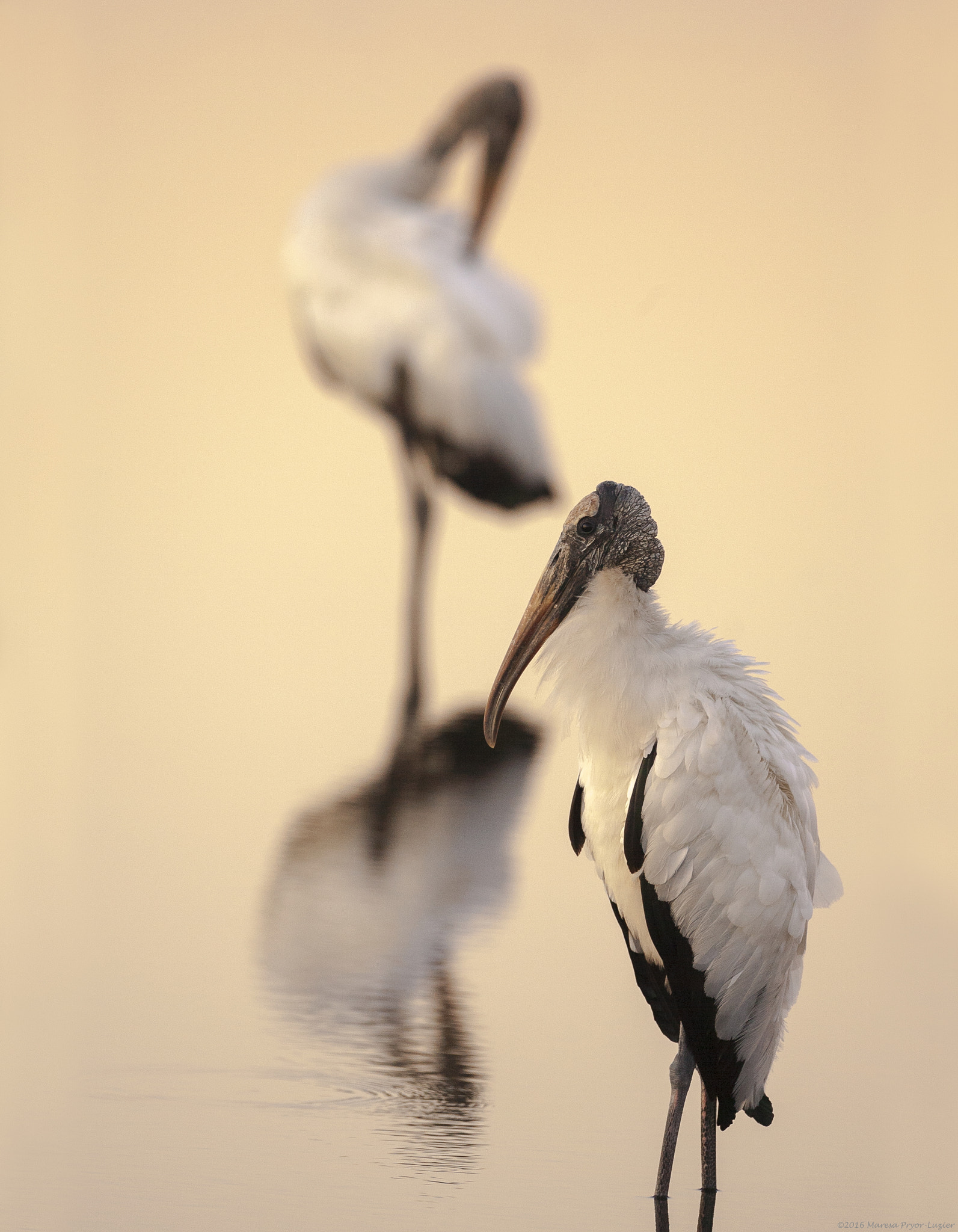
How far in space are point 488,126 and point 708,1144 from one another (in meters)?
8.02

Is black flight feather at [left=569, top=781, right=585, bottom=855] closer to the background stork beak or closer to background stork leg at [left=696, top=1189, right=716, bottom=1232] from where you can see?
background stork leg at [left=696, top=1189, right=716, bottom=1232]

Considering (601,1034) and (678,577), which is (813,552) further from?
(601,1034)

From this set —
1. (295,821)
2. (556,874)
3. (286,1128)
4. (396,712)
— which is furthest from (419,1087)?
(396,712)

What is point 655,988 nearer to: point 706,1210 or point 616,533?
point 706,1210

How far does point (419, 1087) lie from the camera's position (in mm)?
3051

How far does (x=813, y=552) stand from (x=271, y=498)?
4.09m

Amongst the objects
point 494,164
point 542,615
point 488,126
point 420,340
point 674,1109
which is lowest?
point 674,1109

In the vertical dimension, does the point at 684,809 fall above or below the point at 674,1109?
above

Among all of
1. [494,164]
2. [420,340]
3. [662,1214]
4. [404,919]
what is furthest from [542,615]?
[494,164]

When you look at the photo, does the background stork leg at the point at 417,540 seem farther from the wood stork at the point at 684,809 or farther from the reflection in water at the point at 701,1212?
the reflection in water at the point at 701,1212

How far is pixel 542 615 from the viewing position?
282cm

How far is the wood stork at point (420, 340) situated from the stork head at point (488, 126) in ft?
2.82

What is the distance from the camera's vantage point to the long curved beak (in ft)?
9.12

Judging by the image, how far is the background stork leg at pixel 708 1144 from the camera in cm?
262
